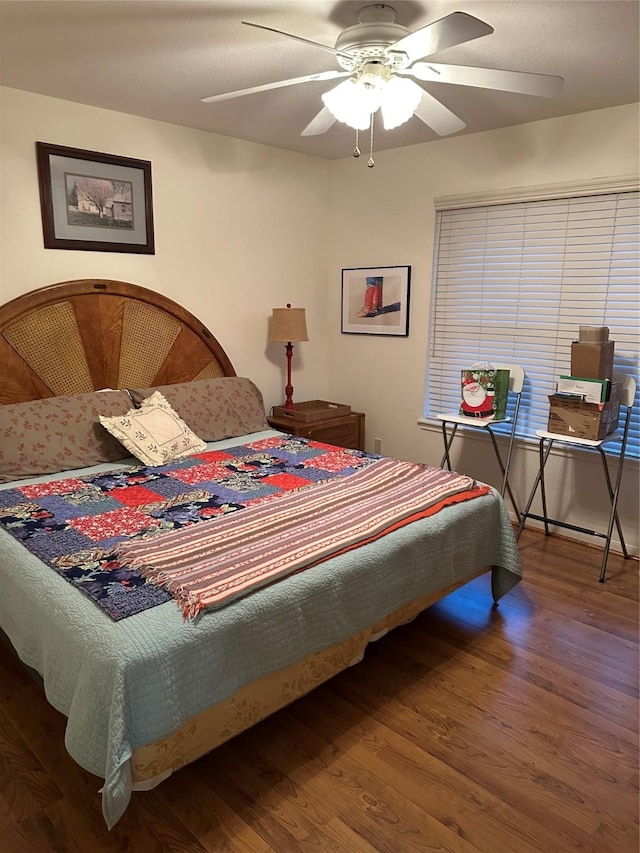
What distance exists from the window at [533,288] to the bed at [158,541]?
119 cm

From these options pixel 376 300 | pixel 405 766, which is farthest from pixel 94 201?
pixel 405 766

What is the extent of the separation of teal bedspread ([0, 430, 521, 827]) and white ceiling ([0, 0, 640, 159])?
186cm

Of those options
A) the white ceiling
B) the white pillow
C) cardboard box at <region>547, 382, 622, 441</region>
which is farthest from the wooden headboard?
cardboard box at <region>547, 382, 622, 441</region>

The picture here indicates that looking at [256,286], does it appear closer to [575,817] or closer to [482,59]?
[482,59]

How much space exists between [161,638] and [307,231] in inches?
136

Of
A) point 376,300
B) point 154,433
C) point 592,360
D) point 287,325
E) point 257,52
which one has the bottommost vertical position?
point 154,433

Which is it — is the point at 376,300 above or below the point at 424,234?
below

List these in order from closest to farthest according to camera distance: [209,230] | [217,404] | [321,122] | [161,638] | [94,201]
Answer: [161,638] → [321,122] → [94,201] → [217,404] → [209,230]

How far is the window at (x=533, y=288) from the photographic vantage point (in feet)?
10.4

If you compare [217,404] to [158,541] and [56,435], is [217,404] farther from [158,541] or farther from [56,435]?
[158,541]

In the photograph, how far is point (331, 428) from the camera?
4090 mm

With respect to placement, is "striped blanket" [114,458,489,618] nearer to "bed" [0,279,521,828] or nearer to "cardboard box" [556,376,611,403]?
"bed" [0,279,521,828]

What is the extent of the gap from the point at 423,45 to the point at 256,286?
241cm

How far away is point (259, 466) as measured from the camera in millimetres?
2957
